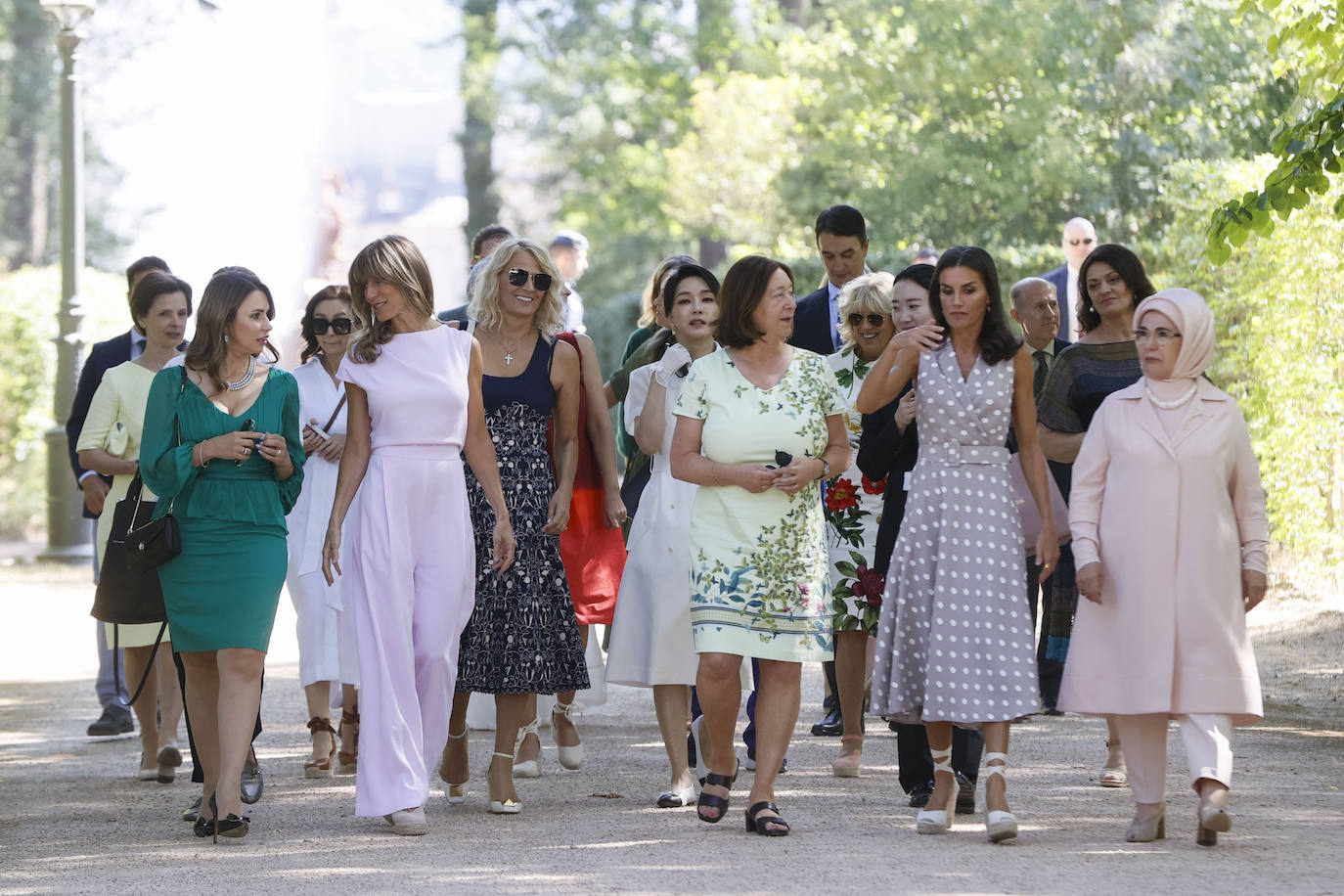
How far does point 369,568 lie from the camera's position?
6578 millimetres

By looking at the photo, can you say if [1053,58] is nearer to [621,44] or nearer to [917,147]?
[917,147]

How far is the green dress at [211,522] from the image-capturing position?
634 cm

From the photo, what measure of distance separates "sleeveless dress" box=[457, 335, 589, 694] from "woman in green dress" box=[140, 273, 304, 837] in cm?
78

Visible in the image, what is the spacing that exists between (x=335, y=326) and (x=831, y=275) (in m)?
2.32

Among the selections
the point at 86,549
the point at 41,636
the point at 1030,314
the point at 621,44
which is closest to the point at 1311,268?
the point at 1030,314

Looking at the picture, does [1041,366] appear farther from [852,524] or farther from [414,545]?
[414,545]

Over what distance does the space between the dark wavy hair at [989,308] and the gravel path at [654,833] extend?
5.57 ft

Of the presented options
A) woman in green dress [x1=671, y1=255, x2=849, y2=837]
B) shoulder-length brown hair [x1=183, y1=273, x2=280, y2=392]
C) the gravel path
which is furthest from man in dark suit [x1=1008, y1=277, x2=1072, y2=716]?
shoulder-length brown hair [x1=183, y1=273, x2=280, y2=392]

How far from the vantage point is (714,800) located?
6531mm

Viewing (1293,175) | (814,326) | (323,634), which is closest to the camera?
(1293,175)

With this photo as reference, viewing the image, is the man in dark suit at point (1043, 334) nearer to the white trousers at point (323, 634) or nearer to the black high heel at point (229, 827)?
the white trousers at point (323, 634)

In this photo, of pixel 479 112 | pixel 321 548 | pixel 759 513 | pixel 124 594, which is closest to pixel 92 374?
pixel 321 548

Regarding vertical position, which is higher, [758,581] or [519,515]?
[519,515]

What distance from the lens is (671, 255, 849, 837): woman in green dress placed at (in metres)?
6.35
